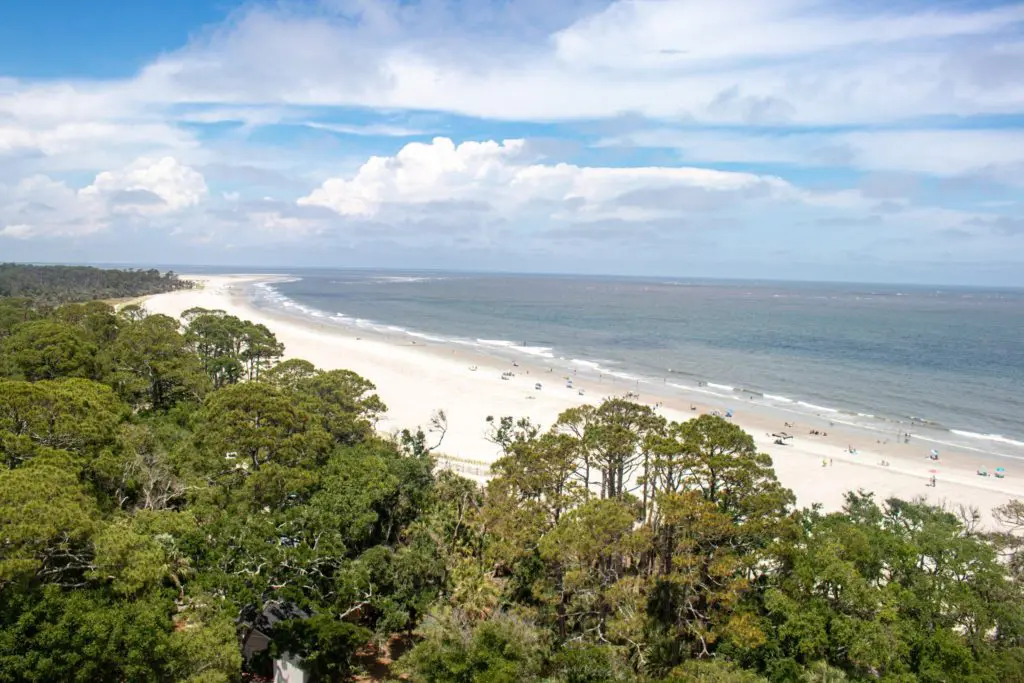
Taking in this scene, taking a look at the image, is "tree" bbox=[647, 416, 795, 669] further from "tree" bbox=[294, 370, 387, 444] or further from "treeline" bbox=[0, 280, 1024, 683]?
"tree" bbox=[294, 370, 387, 444]

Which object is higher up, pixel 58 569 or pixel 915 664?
pixel 58 569

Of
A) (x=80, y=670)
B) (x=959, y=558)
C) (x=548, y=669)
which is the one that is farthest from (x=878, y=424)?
(x=80, y=670)

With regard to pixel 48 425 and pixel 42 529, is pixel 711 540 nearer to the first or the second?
pixel 42 529

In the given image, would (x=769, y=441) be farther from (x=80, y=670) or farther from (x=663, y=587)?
(x=80, y=670)

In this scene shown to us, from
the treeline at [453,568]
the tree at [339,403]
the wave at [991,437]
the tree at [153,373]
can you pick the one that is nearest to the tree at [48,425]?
the treeline at [453,568]

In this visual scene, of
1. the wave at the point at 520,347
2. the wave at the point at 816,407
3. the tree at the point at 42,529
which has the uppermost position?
the tree at the point at 42,529

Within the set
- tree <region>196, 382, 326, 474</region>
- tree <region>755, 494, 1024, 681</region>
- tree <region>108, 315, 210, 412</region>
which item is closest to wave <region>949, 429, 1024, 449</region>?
tree <region>755, 494, 1024, 681</region>

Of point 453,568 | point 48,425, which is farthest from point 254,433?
point 453,568

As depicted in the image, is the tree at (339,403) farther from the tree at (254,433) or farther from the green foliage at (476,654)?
the green foliage at (476,654)
